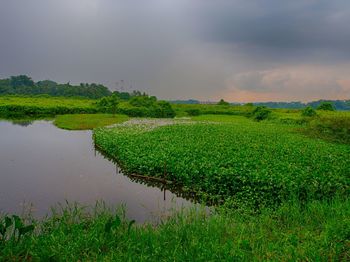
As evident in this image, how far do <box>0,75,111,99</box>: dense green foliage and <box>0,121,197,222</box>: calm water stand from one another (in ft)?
332

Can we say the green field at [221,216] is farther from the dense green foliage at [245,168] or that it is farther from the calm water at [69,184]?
the calm water at [69,184]

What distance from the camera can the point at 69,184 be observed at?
1300cm

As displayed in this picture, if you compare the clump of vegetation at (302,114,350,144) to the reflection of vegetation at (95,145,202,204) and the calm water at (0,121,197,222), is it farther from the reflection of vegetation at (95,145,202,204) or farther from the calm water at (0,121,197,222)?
the calm water at (0,121,197,222)

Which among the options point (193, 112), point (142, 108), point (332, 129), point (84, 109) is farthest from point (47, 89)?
point (332, 129)

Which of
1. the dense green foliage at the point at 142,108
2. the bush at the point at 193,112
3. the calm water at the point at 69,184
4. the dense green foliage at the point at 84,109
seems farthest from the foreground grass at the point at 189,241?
the bush at the point at 193,112

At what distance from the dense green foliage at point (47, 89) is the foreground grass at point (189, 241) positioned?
114212 mm

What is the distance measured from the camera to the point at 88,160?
18.0 m

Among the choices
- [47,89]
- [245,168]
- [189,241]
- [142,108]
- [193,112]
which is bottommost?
[189,241]

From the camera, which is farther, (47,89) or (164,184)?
(47,89)

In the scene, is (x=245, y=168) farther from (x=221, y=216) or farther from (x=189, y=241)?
(x=189, y=241)

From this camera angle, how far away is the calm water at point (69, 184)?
1066 centimetres

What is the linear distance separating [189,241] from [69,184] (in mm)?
8095

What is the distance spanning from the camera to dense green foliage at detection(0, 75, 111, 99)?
116831mm

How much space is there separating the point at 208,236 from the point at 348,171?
30.4 ft
